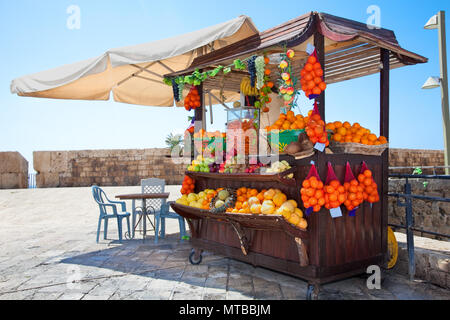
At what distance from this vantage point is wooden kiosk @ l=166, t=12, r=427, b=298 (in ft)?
11.4

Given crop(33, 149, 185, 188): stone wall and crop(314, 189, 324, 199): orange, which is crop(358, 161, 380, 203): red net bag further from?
crop(33, 149, 185, 188): stone wall

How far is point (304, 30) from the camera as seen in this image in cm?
348

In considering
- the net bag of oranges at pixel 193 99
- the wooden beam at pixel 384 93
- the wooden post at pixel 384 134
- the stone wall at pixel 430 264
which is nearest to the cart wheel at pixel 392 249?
the stone wall at pixel 430 264

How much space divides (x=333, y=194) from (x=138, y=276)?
2583 mm

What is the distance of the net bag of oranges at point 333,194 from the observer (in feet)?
11.0

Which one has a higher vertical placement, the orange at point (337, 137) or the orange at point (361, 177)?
the orange at point (337, 137)

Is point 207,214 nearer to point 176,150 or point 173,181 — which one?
point 176,150

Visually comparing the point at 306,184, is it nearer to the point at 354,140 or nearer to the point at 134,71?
the point at 354,140

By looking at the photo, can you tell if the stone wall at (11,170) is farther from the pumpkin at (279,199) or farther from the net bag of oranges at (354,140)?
the net bag of oranges at (354,140)

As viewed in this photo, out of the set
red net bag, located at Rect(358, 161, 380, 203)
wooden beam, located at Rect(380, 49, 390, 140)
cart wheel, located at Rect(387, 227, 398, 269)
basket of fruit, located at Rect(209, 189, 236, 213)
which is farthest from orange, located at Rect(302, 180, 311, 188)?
cart wheel, located at Rect(387, 227, 398, 269)

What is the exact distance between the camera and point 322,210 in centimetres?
348

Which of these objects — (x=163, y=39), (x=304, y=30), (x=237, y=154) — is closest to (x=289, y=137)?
(x=237, y=154)

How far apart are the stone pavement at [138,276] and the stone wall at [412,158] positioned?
51.9ft

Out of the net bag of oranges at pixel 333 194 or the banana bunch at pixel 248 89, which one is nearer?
the net bag of oranges at pixel 333 194
